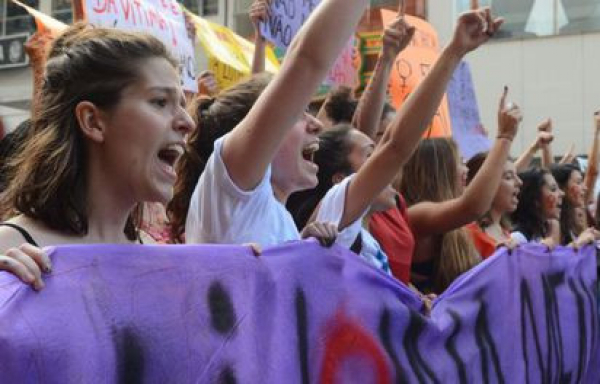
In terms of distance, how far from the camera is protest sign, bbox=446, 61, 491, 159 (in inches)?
195

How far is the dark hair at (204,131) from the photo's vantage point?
238 cm

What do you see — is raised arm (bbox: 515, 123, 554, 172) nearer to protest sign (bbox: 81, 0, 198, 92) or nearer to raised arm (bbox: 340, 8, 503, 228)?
protest sign (bbox: 81, 0, 198, 92)

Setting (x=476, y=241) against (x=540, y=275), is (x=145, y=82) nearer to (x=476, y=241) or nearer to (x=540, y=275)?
(x=540, y=275)

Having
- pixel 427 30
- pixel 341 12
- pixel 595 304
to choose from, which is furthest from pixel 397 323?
pixel 427 30

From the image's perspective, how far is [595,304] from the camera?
3.18 m

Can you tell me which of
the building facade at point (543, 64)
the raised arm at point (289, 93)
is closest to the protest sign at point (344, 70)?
the raised arm at point (289, 93)

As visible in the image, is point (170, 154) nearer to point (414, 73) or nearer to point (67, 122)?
point (67, 122)

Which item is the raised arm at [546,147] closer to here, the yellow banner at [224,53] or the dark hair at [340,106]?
the yellow banner at [224,53]

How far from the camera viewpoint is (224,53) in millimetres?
5652

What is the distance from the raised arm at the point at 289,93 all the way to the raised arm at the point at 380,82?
5.24ft

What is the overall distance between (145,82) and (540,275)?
1539mm

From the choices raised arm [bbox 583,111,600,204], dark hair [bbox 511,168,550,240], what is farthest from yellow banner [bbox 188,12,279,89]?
raised arm [bbox 583,111,600,204]

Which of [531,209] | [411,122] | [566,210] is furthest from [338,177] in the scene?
[566,210]

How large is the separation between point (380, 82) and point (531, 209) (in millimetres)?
1848
